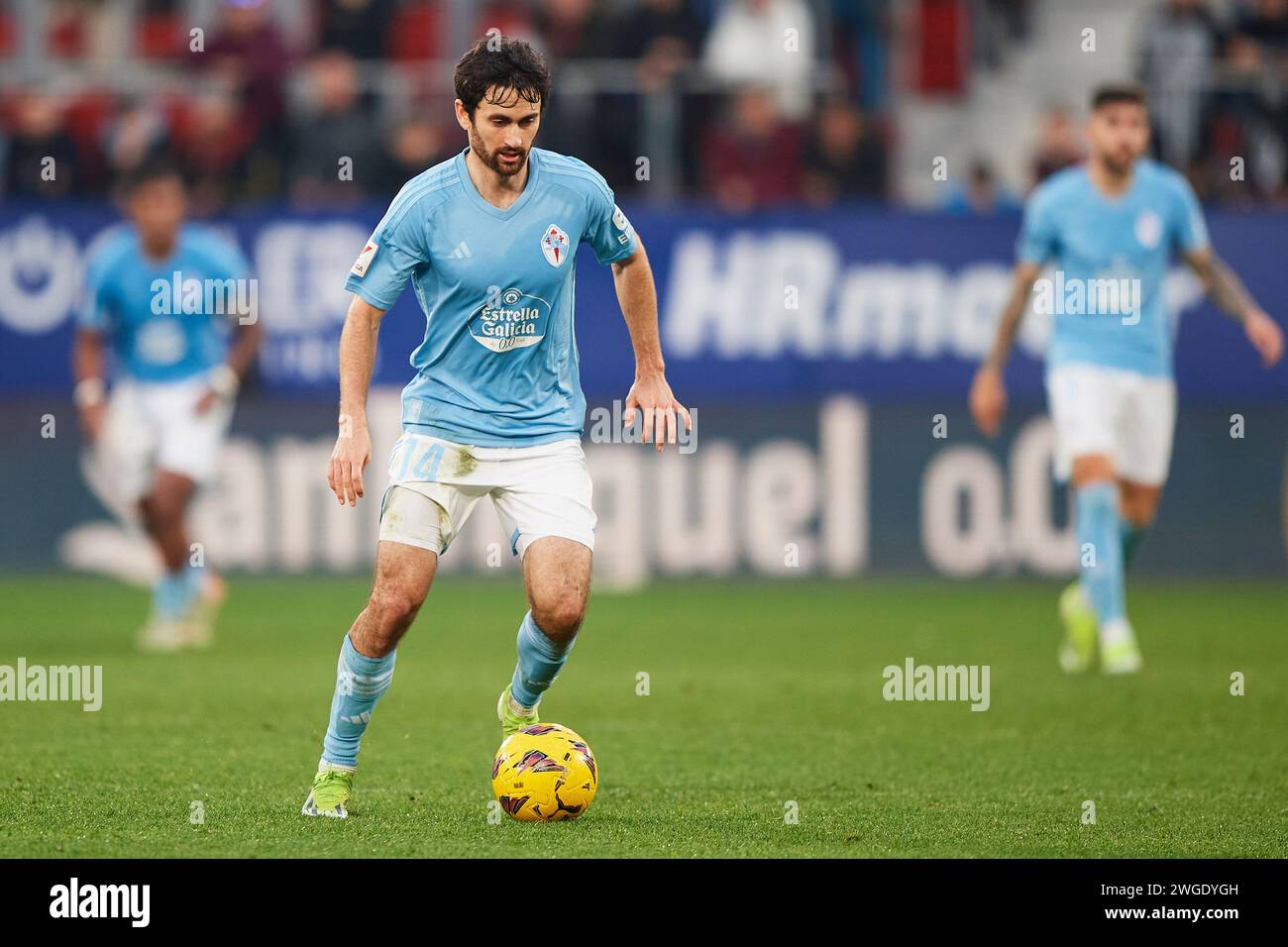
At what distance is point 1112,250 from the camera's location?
11.1m

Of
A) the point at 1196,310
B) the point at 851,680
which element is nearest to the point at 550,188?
the point at 851,680

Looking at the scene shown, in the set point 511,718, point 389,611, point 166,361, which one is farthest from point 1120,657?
point 166,361

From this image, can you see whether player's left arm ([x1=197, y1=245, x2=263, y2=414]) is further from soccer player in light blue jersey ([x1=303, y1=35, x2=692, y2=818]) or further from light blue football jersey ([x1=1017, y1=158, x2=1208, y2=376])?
soccer player in light blue jersey ([x1=303, y1=35, x2=692, y2=818])

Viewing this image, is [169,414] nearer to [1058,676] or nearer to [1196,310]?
[1058,676]

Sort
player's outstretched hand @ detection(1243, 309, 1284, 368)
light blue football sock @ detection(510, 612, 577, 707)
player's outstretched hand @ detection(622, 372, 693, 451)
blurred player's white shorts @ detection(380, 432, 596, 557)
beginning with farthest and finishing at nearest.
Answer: player's outstretched hand @ detection(1243, 309, 1284, 368) → light blue football sock @ detection(510, 612, 577, 707) → player's outstretched hand @ detection(622, 372, 693, 451) → blurred player's white shorts @ detection(380, 432, 596, 557)

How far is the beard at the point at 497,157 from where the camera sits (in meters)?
6.70

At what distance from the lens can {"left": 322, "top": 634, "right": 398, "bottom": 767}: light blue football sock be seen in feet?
22.4

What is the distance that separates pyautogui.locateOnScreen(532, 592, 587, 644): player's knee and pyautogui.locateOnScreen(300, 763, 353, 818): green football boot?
82cm

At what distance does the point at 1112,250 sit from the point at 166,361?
588 centimetres

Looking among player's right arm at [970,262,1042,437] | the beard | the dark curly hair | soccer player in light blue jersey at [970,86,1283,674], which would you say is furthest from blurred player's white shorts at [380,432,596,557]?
soccer player in light blue jersey at [970,86,1283,674]

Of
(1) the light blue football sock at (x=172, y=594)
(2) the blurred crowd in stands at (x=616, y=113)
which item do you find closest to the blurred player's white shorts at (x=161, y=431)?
(1) the light blue football sock at (x=172, y=594)

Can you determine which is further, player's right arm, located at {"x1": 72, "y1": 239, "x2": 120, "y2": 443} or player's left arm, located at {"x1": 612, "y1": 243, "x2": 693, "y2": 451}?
player's right arm, located at {"x1": 72, "y1": 239, "x2": 120, "y2": 443}

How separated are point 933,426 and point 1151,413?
4962 mm

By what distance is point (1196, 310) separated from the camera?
16.2 meters
